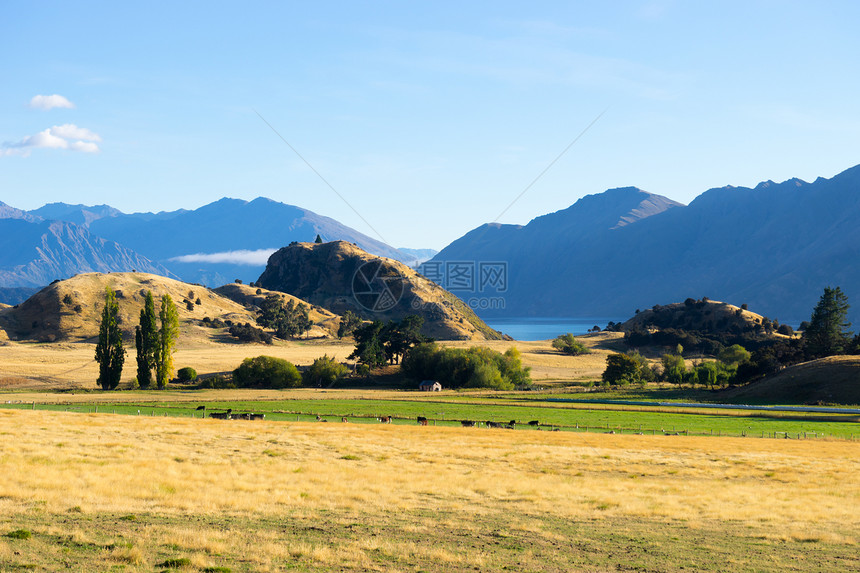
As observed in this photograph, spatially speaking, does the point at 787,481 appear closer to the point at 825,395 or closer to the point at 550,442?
the point at 550,442

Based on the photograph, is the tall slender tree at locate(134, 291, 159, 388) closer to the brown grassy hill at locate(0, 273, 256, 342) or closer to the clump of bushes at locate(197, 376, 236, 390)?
the clump of bushes at locate(197, 376, 236, 390)

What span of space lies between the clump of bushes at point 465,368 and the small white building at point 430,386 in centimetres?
445

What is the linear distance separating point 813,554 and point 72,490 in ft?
85.3

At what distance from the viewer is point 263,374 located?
122250 mm

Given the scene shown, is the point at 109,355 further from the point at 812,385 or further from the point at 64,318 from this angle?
the point at 812,385

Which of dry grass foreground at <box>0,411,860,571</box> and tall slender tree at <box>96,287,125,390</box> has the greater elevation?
tall slender tree at <box>96,287,125,390</box>

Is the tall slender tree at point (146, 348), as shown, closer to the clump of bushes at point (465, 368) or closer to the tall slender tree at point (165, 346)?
the tall slender tree at point (165, 346)

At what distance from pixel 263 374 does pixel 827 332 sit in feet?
354

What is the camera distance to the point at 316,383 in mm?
126875

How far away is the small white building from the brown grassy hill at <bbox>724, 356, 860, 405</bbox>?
154ft

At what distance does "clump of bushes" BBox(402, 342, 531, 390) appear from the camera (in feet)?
426

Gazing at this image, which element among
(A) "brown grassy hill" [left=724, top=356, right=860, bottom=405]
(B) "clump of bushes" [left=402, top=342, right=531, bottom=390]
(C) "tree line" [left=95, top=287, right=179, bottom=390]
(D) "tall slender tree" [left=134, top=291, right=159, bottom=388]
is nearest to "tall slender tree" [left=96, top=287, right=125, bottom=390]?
(C) "tree line" [left=95, top=287, right=179, bottom=390]

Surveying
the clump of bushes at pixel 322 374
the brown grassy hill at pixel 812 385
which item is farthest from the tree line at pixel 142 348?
the brown grassy hill at pixel 812 385

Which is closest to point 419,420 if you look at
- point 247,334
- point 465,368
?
point 465,368
